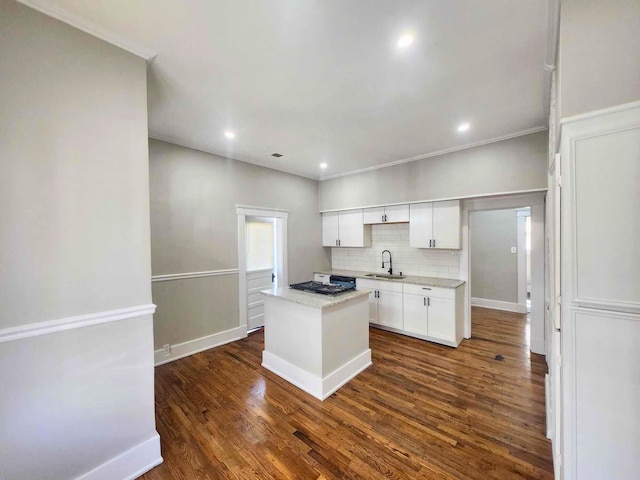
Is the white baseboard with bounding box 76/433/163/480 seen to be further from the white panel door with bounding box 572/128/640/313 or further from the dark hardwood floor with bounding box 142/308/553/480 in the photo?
the white panel door with bounding box 572/128/640/313

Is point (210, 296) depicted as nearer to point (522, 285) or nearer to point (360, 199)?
point (360, 199)

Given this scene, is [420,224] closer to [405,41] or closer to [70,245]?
[405,41]

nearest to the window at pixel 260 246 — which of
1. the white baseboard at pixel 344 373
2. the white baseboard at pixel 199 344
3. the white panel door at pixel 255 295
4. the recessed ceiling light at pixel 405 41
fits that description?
the white panel door at pixel 255 295

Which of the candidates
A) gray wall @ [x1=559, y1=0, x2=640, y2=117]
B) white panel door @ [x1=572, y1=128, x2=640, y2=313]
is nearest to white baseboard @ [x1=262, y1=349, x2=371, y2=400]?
white panel door @ [x1=572, y1=128, x2=640, y2=313]

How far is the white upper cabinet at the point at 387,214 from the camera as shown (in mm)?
4277

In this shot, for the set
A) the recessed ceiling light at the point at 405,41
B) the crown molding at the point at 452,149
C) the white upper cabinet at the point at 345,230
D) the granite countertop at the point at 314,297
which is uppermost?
the recessed ceiling light at the point at 405,41

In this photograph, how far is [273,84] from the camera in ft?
7.04

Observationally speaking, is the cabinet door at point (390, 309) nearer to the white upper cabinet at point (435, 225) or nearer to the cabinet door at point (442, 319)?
the cabinet door at point (442, 319)

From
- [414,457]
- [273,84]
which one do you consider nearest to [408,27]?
[273,84]

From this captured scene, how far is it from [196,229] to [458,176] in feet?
12.6

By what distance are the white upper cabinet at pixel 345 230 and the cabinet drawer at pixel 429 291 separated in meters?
1.28

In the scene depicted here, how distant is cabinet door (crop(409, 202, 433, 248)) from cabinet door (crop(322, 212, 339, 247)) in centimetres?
157

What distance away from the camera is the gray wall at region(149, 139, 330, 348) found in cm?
323

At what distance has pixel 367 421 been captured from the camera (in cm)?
213
